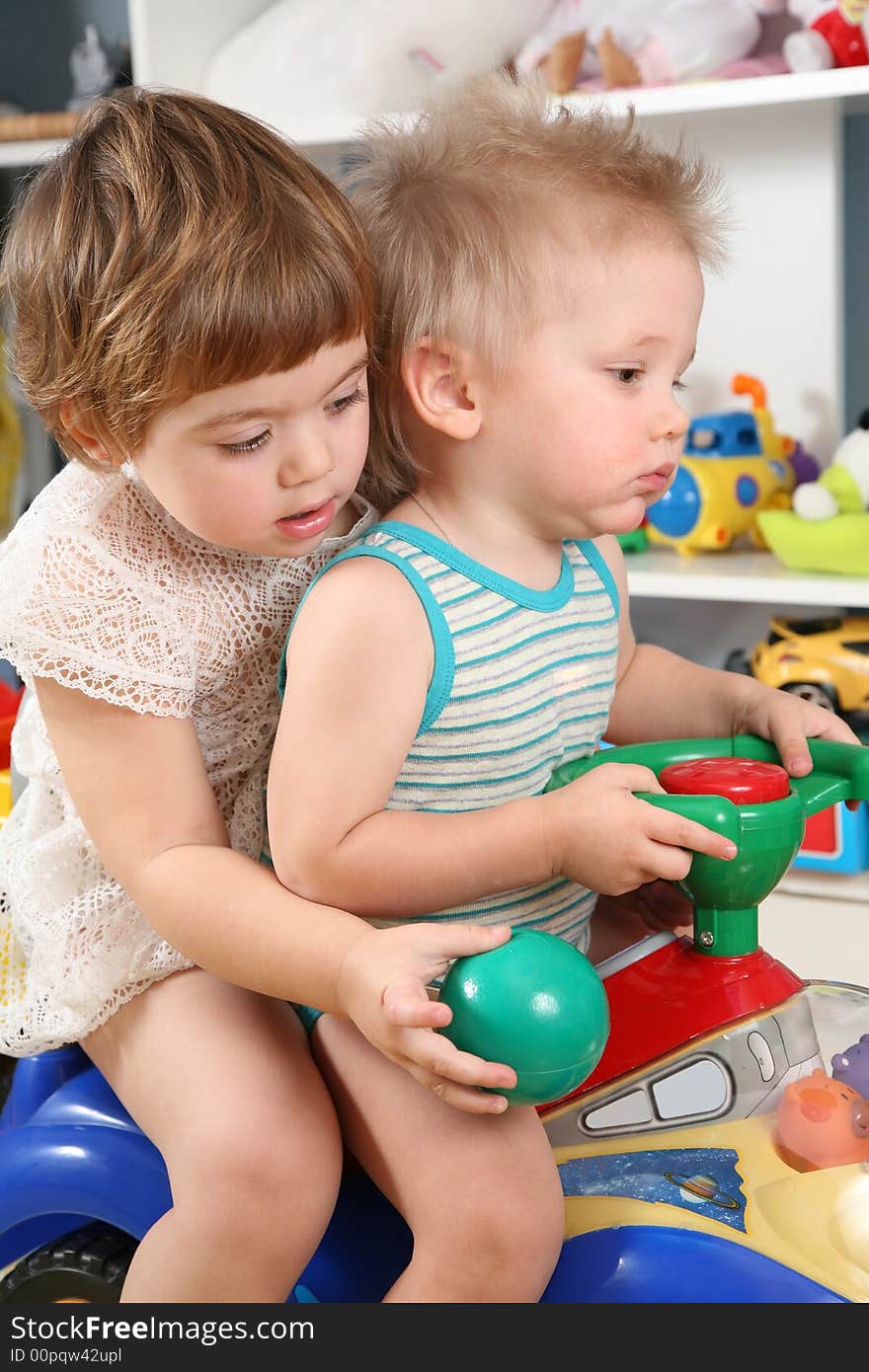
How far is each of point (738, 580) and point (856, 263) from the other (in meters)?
0.43

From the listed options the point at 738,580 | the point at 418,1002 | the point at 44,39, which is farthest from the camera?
the point at 44,39

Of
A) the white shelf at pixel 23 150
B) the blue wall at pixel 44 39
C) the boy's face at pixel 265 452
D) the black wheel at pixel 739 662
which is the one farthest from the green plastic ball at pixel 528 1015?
the blue wall at pixel 44 39

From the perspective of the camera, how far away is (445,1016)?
0.51m

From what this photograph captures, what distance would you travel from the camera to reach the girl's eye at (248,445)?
61cm

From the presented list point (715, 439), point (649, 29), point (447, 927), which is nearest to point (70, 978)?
point (447, 927)

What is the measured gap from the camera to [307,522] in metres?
0.64

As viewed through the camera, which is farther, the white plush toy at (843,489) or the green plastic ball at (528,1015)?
the white plush toy at (843,489)

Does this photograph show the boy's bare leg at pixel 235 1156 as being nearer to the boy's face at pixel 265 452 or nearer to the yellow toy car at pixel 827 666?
the boy's face at pixel 265 452

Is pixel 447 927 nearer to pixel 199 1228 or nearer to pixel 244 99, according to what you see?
pixel 199 1228

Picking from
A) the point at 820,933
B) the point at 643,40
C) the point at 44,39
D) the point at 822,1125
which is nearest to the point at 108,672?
the point at 822,1125

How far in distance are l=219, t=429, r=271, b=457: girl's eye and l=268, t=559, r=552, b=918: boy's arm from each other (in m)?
0.07

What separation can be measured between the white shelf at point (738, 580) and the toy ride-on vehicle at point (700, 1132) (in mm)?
642

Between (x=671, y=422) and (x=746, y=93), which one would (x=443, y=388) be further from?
(x=746, y=93)

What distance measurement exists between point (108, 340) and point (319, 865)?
8.9 inches
